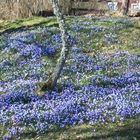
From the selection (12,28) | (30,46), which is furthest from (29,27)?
(30,46)

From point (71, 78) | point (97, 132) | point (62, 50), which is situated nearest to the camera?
point (97, 132)

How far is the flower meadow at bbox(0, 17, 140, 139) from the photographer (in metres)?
8.96

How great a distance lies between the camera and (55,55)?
13898 millimetres

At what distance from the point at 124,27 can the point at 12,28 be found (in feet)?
17.6

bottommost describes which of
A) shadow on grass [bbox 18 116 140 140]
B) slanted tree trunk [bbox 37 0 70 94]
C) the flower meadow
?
shadow on grass [bbox 18 116 140 140]

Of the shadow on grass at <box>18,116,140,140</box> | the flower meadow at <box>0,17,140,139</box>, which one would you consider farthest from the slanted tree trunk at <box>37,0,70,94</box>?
the shadow on grass at <box>18,116,140,140</box>

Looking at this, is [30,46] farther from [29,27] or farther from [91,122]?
[91,122]

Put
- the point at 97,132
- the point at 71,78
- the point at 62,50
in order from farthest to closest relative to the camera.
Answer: the point at 71,78
the point at 62,50
the point at 97,132

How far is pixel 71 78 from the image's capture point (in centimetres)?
1153

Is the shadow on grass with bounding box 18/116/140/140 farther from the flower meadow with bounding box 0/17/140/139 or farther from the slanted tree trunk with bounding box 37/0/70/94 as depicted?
the slanted tree trunk with bounding box 37/0/70/94

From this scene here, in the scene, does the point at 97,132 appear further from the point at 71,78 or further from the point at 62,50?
the point at 71,78

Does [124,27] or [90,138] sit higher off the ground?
[124,27]

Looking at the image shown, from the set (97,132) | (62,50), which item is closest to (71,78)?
(62,50)

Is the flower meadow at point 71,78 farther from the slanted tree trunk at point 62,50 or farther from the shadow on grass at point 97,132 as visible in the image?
the slanted tree trunk at point 62,50
